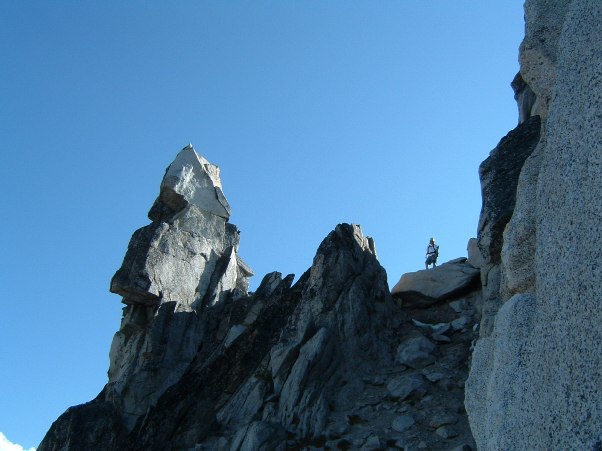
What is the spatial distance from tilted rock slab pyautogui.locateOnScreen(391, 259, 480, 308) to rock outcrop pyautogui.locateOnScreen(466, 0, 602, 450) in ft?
55.2

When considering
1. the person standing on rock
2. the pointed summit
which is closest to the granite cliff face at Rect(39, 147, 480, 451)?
the pointed summit

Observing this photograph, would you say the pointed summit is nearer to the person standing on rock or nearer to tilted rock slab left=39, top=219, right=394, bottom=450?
tilted rock slab left=39, top=219, right=394, bottom=450

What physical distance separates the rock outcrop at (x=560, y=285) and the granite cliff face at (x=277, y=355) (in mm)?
7373

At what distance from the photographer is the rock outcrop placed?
9.59 meters

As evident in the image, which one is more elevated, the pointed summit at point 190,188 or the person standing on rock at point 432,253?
the pointed summit at point 190,188

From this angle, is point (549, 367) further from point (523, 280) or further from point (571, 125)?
point (571, 125)

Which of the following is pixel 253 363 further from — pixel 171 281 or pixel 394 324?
pixel 171 281

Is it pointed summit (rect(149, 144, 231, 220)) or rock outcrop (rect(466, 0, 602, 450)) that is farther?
pointed summit (rect(149, 144, 231, 220))

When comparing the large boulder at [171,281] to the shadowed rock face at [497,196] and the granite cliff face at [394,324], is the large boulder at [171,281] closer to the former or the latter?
the granite cliff face at [394,324]

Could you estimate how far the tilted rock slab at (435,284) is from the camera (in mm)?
30359

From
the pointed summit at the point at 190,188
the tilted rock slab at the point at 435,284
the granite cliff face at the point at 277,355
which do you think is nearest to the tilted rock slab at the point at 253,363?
the granite cliff face at the point at 277,355

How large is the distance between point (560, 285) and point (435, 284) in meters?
20.4

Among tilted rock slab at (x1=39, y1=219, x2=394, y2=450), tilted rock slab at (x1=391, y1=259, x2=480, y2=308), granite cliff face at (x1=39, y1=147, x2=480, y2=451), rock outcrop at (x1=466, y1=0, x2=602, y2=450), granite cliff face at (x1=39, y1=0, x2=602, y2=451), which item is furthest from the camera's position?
tilted rock slab at (x1=391, y1=259, x2=480, y2=308)

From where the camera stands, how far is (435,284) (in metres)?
30.9
